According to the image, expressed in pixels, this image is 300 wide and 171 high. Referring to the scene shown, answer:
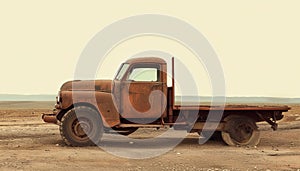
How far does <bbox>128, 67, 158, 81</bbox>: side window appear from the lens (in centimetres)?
1155

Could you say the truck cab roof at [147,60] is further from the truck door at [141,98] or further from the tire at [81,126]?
the tire at [81,126]

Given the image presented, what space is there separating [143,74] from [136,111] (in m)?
1.18

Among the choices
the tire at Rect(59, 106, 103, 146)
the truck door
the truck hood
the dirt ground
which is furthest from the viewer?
the truck hood

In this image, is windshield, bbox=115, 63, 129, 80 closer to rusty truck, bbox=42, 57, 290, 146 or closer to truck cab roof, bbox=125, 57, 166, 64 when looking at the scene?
rusty truck, bbox=42, 57, 290, 146

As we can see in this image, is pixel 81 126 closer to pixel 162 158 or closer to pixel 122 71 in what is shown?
pixel 122 71

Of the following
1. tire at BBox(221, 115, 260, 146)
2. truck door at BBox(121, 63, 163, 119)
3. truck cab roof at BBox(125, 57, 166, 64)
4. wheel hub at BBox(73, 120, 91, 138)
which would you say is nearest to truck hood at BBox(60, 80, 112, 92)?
truck door at BBox(121, 63, 163, 119)

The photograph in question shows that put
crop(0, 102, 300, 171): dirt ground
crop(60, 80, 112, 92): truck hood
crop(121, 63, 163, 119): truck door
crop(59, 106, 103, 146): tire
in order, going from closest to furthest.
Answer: crop(0, 102, 300, 171): dirt ground → crop(59, 106, 103, 146): tire → crop(121, 63, 163, 119): truck door → crop(60, 80, 112, 92): truck hood

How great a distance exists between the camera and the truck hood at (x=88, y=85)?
11711 millimetres

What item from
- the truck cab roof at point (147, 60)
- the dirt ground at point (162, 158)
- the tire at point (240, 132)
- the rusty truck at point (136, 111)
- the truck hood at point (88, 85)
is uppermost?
the truck cab roof at point (147, 60)

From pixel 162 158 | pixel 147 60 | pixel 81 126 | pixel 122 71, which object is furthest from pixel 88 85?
pixel 162 158

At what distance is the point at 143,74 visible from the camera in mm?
11688

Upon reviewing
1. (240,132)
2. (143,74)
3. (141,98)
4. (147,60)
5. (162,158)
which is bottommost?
(162,158)

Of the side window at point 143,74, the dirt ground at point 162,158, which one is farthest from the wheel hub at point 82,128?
the side window at point 143,74

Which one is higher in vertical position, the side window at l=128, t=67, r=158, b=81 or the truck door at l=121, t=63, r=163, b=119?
the side window at l=128, t=67, r=158, b=81
